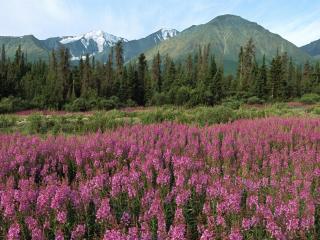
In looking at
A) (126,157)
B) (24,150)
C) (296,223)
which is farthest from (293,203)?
(24,150)

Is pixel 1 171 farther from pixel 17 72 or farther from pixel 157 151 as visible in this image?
pixel 17 72

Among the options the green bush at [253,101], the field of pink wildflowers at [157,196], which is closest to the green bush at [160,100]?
the green bush at [253,101]

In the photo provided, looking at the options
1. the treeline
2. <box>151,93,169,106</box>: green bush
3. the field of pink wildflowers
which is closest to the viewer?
the field of pink wildflowers

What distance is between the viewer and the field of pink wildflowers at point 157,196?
406 cm

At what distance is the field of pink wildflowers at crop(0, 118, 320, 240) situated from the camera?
406cm

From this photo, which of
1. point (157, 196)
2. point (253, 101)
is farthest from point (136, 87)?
point (157, 196)

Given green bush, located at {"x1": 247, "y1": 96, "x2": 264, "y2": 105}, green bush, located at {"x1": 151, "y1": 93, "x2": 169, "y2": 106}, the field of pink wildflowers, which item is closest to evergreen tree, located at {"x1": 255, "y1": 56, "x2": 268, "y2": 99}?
green bush, located at {"x1": 247, "y1": 96, "x2": 264, "y2": 105}

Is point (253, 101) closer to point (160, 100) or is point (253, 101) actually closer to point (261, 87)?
point (261, 87)

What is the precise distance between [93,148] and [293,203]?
17.0ft

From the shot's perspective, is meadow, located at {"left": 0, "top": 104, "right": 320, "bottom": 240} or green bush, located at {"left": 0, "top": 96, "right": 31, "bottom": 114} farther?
green bush, located at {"left": 0, "top": 96, "right": 31, "bottom": 114}

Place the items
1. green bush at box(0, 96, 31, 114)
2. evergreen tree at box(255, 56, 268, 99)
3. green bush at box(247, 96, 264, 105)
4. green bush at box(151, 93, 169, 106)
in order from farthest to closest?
evergreen tree at box(255, 56, 268, 99), green bush at box(151, 93, 169, 106), green bush at box(247, 96, 264, 105), green bush at box(0, 96, 31, 114)

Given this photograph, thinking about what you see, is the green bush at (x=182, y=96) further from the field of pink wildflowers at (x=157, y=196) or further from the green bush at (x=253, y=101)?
the field of pink wildflowers at (x=157, y=196)

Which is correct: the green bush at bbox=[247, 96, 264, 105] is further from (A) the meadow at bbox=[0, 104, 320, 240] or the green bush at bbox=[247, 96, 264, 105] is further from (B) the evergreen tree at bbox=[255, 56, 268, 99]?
(A) the meadow at bbox=[0, 104, 320, 240]

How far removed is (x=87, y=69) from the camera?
67.3 metres
